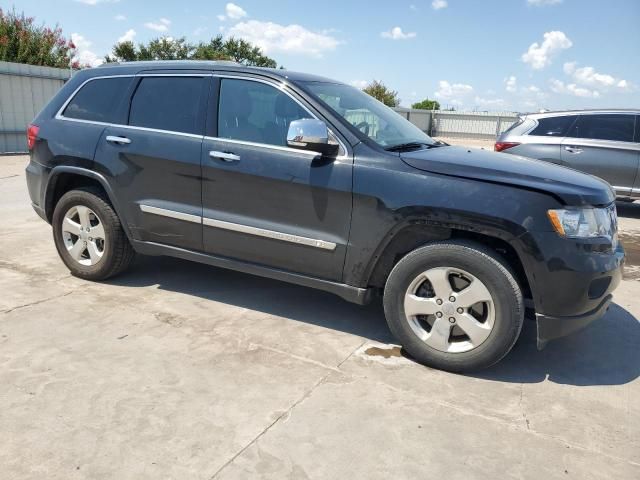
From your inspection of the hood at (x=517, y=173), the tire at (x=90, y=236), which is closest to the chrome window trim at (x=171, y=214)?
the tire at (x=90, y=236)

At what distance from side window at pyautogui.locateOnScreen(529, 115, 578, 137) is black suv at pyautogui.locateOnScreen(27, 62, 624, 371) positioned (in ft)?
15.3

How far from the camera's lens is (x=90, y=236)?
14.6 feet

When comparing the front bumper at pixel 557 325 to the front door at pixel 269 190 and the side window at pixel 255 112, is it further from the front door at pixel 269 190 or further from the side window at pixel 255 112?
the side window at pixel 255 112

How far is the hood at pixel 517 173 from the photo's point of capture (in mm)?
3021

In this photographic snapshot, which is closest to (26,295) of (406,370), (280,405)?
(280,405)

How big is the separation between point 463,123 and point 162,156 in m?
30.5

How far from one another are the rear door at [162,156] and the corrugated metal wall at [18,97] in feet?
36.2

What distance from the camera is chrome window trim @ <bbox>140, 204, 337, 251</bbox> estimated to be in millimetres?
3494

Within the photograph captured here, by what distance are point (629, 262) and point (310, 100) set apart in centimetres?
445

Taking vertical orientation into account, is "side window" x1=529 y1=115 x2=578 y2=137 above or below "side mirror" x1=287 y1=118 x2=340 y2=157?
above

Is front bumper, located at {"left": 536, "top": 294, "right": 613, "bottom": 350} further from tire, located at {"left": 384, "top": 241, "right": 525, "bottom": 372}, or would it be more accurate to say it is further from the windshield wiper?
the windshield wiper

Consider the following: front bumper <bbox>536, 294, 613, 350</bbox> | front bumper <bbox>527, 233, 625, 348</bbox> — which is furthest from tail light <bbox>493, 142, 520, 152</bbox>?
front bumper <bbox>536, 294, 613, 350</bbox>

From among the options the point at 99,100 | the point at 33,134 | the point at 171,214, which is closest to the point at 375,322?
the point at 171,214

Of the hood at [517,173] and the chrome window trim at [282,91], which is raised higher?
the chrome window trim at [282,91]
